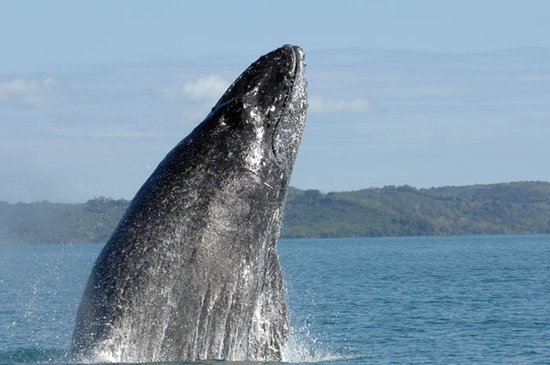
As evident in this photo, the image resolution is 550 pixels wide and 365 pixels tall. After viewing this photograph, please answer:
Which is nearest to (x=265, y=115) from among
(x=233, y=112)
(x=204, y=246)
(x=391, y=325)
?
(x=233, y=112)

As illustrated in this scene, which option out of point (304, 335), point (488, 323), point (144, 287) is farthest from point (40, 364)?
point (488, 323)

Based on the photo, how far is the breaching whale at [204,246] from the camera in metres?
14.5

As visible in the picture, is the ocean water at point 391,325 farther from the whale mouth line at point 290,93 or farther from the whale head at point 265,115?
the whale mouth line at point 290,93

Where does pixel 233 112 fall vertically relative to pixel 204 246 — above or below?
above

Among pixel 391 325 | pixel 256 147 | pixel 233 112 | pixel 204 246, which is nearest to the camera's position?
pixel 204 246

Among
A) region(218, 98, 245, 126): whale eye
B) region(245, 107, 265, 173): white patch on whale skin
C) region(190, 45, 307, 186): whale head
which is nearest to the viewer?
region(245, 107, 265, 173): white patch on whale skin

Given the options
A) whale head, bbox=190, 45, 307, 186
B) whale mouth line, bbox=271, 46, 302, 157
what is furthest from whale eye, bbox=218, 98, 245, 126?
whale mouth line, bbox=271, 46, 302, 157

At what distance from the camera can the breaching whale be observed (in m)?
14.5

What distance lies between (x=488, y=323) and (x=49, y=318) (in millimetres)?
12939

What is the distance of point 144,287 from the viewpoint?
14.5 m

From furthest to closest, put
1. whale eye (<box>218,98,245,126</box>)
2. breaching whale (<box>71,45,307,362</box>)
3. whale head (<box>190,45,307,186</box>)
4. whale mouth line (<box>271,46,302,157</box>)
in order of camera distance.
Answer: whale mouth line (<box>271,46,302,157</box>)
whale eye (<box>218,98,245,126</box>)
whale head (<box>190,45,307,186</box>)
breaching whale (<box>71,45,307,362</box>)

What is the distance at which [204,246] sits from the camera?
48.2 feet

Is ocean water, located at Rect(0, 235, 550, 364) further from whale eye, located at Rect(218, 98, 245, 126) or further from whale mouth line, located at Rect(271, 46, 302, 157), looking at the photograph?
whale eye, located at Rect(218, 98, 245, 126)

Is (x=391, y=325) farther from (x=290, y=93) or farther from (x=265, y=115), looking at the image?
(x=265, y=115)
